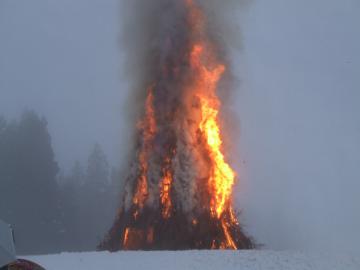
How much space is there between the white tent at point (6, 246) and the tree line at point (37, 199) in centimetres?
6775

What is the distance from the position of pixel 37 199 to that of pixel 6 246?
7229cm

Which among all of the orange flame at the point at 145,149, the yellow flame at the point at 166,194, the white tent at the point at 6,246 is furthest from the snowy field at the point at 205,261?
the white tent at the point at 6,246

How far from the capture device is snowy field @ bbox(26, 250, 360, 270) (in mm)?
27750

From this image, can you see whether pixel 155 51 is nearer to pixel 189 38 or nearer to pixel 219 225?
pixel 189 38

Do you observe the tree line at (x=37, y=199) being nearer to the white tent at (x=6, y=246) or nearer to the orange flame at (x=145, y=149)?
the orange flame at (x=145, y=149)

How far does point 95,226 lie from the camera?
295 ft

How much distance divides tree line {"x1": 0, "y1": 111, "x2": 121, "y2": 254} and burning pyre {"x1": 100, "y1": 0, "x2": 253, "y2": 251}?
37.3 m

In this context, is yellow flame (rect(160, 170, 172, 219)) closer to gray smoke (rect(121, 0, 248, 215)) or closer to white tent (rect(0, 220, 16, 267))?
gray smoke (rect(121, 0, 248, 215))

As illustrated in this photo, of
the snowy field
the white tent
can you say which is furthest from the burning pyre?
the white tent

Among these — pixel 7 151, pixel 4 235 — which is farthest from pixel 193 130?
pixel 7 151

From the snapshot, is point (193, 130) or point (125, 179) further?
point (125, 179)

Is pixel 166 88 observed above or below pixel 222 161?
above

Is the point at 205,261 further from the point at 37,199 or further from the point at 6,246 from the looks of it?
the point at 37,199

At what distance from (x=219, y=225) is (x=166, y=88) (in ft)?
38.9
